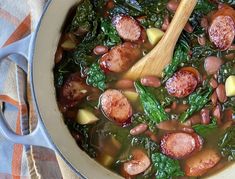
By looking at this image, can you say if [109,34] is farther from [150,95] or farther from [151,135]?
[151,135]

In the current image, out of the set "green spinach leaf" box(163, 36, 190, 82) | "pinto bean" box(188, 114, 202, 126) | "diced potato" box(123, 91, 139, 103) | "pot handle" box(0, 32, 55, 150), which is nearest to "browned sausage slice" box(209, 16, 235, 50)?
"green spinach leaf" box(163, 36, 190, 82)

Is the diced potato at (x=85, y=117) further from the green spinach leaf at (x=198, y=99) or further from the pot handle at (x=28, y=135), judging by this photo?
the green spinach leaf at (x=198, y=99)

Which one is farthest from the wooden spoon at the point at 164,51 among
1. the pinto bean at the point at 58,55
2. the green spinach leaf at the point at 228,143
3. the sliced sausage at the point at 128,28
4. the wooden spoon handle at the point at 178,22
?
the green spinach leaf at the point at 228,143

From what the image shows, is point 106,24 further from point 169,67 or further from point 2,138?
point 2,138

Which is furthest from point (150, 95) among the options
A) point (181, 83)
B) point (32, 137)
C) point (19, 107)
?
point (19, 107)

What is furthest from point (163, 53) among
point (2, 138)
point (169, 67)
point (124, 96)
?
point (2, 138)
